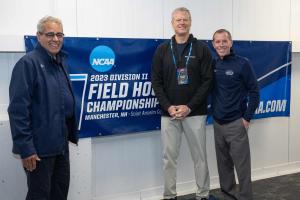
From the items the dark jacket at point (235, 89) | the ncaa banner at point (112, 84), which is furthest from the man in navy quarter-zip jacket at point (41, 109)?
A: the dark jacket at point (235, 89)

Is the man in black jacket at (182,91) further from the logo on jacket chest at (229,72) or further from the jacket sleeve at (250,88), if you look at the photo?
the jacket sleeve at (250,88)

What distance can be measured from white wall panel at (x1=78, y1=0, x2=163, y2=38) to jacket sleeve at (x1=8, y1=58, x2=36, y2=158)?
1.10 metres

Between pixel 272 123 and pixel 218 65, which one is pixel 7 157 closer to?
pixel 218 65

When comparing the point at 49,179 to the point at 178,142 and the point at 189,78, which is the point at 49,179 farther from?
the point at 189,78

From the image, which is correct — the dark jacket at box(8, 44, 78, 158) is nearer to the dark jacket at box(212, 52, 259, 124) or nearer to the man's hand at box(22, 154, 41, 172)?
the man's hand at box(22, 154, 41, 172)

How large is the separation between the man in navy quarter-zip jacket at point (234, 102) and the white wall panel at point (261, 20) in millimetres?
914

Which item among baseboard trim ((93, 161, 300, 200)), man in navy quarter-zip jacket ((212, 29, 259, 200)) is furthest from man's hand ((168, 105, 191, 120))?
baseboard trim ((93, 161, 300, 200))

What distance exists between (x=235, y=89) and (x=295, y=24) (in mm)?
1795

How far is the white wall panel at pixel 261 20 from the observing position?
3.89 meters

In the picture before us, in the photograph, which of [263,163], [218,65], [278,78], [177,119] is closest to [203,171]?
[177,119]

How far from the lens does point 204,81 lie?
3.11 meters

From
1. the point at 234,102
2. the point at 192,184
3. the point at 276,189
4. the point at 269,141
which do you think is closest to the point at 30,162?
the point at 234,102

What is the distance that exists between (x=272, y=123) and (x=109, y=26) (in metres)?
2.26

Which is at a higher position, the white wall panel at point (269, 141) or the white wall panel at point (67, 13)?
the white wall panel at point (67, 13)
